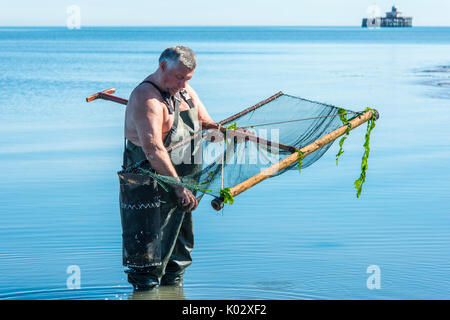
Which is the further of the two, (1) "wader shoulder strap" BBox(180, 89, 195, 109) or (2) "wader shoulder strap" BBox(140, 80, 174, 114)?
(1) "wader shoulder strap" BBox(180, 89, 195, 109)

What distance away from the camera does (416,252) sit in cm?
589

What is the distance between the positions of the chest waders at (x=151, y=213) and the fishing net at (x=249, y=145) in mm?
55

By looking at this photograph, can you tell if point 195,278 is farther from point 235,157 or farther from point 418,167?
point 418,167

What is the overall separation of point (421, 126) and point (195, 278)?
814cm

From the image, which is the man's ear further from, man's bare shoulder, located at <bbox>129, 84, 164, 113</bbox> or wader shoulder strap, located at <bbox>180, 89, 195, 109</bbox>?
wader shoulder strap, located at <bbox>180, 89, 195, 109</bbox>

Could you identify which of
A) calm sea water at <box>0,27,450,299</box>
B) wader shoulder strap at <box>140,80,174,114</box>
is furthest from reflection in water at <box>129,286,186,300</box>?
wader shoulder strap at <box>140,80,174,114</box>

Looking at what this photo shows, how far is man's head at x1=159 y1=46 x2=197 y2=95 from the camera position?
4.42m

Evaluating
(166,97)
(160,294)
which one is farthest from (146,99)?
(160,294)

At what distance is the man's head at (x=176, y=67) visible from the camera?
14.5ft

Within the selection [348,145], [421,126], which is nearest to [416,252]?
[348,145]

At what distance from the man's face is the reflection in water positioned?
1411mm

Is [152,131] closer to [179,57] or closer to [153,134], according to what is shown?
[153,134]

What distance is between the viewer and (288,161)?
496cm

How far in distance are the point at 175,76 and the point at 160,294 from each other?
1528 millimetres
